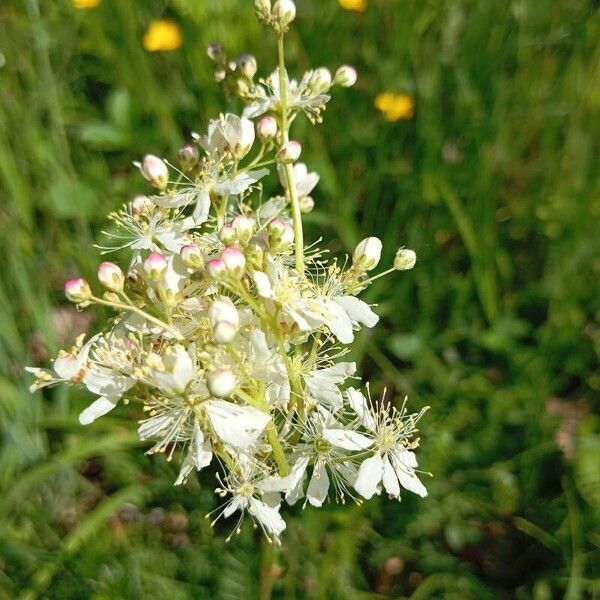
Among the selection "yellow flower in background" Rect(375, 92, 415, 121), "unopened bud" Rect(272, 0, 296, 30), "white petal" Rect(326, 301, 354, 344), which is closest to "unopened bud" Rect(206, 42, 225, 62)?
"unopened bud" Rect(272, 0, 296, 30)

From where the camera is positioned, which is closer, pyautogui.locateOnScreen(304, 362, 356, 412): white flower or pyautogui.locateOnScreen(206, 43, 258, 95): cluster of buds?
pyautogui.locateOnScreen(304, 362, 356, 412): white flower

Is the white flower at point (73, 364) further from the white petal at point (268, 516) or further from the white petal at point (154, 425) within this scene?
the white petal at point (268, 516)

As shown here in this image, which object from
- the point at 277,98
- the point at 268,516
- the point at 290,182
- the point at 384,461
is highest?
the point at 277,98

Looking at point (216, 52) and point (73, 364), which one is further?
point (216, 52)

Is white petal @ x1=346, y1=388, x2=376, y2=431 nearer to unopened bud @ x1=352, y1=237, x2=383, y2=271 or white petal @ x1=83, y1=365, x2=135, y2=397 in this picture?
unopened bud @ x1=352, y1=237, x2=383, y2=271

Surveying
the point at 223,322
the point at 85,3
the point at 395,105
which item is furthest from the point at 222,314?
the point at 85,3

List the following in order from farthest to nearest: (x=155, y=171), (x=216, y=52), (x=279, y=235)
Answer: (x=216, y=52)
(x=155, y=171)
(x=279, y=235)

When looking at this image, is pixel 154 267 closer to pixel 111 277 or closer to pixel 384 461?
pixel 111 277
